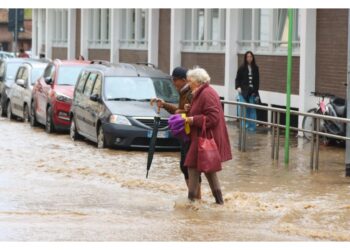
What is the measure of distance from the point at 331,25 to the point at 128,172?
7.65 m

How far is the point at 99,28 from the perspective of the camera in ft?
132

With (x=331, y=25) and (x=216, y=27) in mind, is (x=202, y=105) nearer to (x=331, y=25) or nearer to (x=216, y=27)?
(x=331, y=25)

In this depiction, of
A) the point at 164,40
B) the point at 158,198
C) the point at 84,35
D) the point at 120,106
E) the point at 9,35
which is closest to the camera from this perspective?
the point at 158,198

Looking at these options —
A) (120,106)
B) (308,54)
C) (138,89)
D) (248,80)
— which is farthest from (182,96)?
(248,80)

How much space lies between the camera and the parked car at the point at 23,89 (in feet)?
85.0

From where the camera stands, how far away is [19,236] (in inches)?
376

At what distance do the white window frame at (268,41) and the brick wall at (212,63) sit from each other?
1168 mm

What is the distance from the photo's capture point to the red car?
2252cm

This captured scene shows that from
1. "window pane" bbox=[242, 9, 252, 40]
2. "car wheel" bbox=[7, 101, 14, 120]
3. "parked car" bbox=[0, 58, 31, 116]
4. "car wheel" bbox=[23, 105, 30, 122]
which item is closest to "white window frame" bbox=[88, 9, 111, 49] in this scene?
"parked car" bbox=[0, 58, 31, 116]

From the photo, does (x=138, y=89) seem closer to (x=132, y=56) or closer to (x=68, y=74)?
(x=68, y=74)

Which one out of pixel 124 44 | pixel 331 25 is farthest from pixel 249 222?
pixel 124 44

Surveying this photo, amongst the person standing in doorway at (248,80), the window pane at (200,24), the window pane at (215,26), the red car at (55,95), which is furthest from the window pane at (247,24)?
the red car at (55,95)

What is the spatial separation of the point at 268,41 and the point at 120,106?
7.34 meters

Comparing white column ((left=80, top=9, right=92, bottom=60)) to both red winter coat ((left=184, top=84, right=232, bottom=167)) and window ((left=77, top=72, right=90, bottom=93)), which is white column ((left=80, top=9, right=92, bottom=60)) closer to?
window ((left=77, top=72, right=90, bottom=93))
